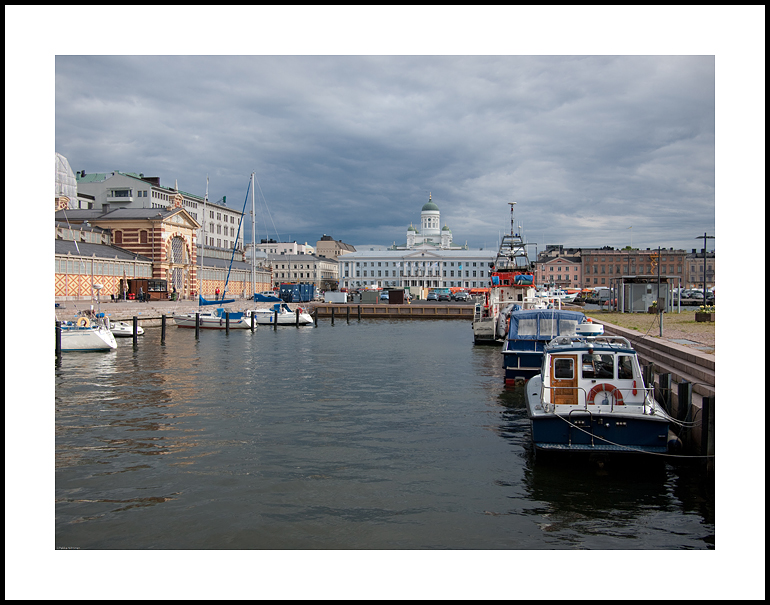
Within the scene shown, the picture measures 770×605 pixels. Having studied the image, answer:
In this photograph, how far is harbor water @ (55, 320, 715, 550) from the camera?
11367 mm

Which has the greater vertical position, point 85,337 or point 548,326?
point 548,326

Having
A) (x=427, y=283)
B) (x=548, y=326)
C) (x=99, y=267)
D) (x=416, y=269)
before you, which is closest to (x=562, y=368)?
(x=548, y=326)

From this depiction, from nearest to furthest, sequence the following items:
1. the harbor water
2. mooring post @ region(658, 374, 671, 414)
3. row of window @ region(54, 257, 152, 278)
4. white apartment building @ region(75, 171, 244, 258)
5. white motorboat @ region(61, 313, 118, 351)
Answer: the harbor water → mooring post @ region(658, 374, 671, 414) → white motorboat @ region(61, 313, 118, 351) → row of window @ region(54, 257, 152, 278) → white apartment building @ region(75, 171, 244, 258)

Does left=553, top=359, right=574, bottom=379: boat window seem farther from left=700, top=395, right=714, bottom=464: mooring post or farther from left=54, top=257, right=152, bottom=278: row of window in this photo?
left=54, top=257, right=152, bottom=278: row of window

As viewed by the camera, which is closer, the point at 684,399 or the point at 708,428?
the point at 708,428

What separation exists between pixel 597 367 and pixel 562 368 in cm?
105

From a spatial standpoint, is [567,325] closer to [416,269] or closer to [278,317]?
[278,317]

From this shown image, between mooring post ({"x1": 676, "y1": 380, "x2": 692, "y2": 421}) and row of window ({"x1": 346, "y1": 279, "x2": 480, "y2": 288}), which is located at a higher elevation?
row of window ({"x1": 346, "y1": 279, "x2": 480, "y2": 288})

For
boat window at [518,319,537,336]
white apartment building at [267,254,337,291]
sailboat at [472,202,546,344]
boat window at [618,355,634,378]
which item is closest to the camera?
boat window at [618,355,634,378]

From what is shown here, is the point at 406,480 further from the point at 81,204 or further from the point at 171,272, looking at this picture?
the point at 81,204

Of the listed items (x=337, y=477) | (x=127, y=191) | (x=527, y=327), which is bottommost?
(x=337, y=477)

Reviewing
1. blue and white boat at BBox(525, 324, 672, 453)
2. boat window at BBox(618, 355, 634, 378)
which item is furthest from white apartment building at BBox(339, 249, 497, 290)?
boat window at BBox(618, 355, 634, 378)

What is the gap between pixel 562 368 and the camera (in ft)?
54.1

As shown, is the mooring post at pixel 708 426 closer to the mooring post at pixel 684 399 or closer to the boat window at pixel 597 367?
the mooring post at pixel 684 399
